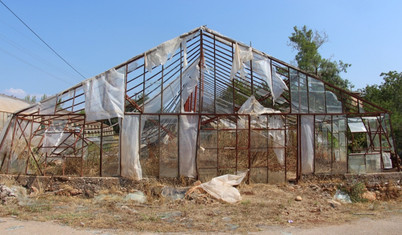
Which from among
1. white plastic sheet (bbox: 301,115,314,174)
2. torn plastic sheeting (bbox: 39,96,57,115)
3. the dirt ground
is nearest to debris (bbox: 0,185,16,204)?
the dirt ground

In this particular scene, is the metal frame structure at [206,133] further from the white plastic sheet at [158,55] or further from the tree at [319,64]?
the tree at [319,64]

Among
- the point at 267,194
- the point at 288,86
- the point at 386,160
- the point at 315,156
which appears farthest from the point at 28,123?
the point at 386,160

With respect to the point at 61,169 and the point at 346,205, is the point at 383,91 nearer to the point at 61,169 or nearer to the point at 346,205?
the point at 346,205

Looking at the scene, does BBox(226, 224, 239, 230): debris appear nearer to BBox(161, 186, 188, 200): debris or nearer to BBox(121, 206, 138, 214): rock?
BBox(121, 206, 138, 214): rock

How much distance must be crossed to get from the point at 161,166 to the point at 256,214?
418 cm

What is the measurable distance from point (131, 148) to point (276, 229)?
579 centimetres

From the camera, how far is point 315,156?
37.0 ft

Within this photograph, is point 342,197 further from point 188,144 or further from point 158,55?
point 158,55

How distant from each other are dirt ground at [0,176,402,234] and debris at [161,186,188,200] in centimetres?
8

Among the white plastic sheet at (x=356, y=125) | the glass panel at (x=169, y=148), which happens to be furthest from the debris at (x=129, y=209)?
the white plastic sheet at (x=356, y=125)

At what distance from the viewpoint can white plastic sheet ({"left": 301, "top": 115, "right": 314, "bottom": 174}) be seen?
11.1 m

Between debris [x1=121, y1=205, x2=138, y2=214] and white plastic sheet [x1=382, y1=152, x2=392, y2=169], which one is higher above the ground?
white plastic sheet [x1=382, y1=152, x2=392, y2=169]

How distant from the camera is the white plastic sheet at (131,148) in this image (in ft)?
34.1

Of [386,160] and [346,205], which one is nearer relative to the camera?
[346,205]
